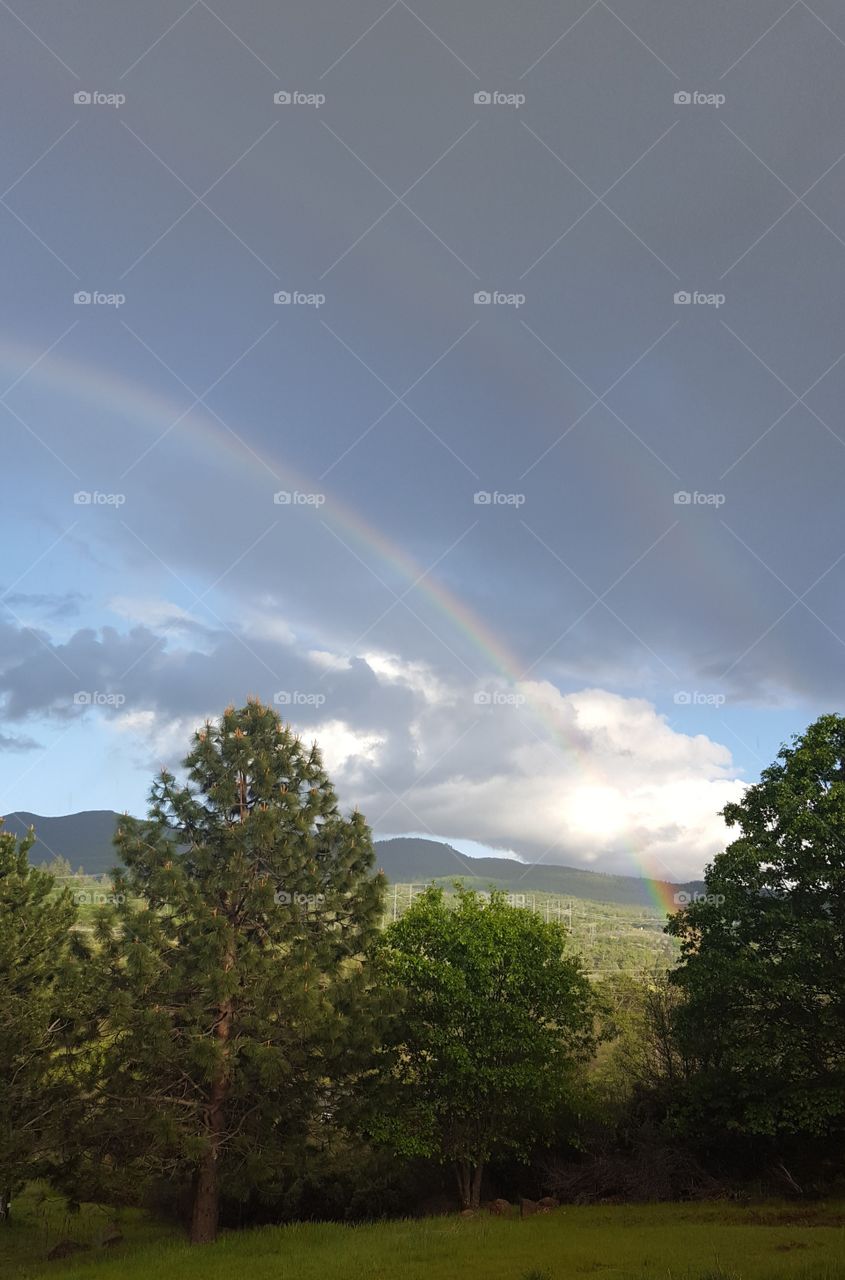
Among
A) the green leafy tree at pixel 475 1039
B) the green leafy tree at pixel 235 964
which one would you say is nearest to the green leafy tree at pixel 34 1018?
the green leafy tree at pixel 235 964

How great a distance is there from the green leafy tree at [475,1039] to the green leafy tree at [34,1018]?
935cm

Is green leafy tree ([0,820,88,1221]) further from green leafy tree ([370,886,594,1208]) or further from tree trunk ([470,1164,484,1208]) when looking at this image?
tree trunk ([470,1164,484,1208])

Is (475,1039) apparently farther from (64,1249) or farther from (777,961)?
(64,1249)

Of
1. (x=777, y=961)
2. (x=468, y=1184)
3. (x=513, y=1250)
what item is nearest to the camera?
(x=513, y=1250)

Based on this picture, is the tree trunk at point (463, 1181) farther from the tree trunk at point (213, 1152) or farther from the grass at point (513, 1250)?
the tree trunk at point (213, 1152)

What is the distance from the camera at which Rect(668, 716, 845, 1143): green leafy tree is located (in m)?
23.8

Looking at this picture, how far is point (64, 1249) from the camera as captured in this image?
2375 cm

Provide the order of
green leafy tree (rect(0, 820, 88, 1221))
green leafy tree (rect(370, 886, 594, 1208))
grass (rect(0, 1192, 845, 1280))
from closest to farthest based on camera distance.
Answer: grass (rect(0, 1192, 845, 1280))
green leafy tree (rect(0, 820, 88, 1221))
green leafy tree (rect(370, 886, 594, 1208))

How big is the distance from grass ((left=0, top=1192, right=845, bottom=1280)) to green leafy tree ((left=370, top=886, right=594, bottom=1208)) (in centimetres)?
296

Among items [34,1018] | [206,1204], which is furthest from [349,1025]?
[34,1018]

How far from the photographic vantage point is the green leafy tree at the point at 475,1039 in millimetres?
27453

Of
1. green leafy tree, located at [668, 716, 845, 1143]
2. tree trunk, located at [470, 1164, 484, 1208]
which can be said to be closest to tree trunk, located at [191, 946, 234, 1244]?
tree trunk, located at [470, 1164, 484, 1208]

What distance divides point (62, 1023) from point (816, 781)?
2428 cm

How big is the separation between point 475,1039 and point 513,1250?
8.43m
